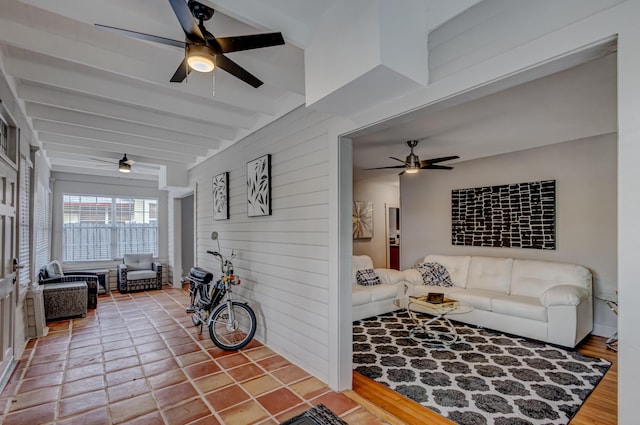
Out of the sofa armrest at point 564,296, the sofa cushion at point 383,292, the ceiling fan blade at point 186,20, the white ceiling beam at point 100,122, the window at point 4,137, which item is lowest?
the sofa cushion at point 383,292

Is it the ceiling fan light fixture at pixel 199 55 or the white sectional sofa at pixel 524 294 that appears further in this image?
the white sectional sofa at pixel 524 294

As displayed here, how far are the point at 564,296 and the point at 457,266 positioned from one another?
1727mm

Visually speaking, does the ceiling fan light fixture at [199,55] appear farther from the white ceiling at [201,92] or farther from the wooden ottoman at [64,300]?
the wooden ottoman at [64,300]

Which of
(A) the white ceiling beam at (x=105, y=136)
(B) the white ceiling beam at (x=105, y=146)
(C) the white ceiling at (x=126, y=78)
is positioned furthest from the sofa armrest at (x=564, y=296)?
(B) the white ceiling beam at (x=105, y=146)

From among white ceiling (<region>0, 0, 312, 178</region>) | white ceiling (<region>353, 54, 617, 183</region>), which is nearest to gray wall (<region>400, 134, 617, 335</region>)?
white ceiling (<region>353, 54, 617, 183</region>)

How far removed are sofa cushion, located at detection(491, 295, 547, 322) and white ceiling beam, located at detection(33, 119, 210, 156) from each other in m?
4.80

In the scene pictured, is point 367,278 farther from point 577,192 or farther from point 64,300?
point 64,300

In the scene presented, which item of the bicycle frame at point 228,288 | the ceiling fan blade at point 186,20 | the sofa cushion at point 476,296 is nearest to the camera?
the ceiling fan blade at point 186,20

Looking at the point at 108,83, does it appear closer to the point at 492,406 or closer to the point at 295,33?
the point at 295,33

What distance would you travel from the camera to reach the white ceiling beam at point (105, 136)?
13.7 feet

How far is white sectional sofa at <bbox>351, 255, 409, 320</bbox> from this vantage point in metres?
4.67

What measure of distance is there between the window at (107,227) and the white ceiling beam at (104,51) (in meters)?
5.84

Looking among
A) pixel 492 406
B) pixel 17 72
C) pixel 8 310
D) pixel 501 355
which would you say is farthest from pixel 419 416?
pixel 17 72

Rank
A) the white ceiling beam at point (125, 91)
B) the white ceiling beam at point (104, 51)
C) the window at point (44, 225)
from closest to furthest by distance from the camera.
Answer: the white ceiling beam at point (104, 51) < the white ceiling beam at point (125, 91) < the window at point (44, 225)
